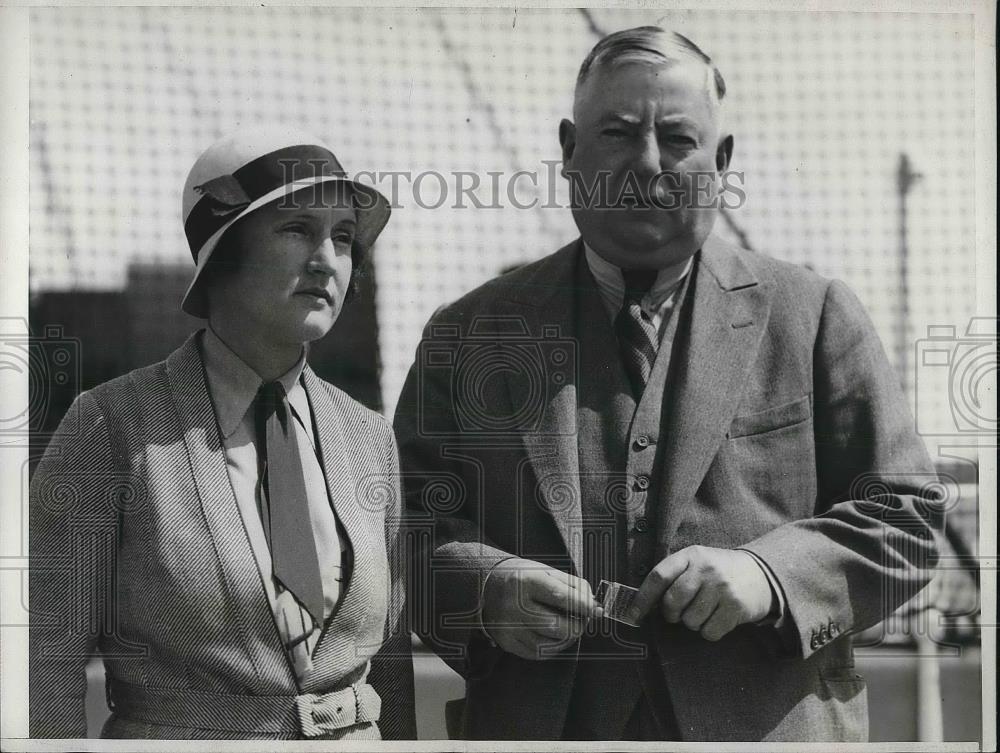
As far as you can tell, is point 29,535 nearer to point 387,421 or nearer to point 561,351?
point 387,421

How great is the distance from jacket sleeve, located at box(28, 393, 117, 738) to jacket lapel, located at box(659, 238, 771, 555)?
1240mm

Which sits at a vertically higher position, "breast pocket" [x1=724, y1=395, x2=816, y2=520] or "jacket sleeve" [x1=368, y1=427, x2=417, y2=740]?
"breast pocket" [x1=724, y1=395, x2=816, y2=520]

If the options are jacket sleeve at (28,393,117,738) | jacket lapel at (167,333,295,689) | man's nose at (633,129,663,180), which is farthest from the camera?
man's nose at (633,129,663,180)

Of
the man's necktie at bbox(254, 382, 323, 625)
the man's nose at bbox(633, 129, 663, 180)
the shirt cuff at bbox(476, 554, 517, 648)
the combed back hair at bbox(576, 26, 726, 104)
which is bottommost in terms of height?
the shirt cuff at bbox(476, 554, 517, 648)

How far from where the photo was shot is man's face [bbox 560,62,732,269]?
3.14 meters

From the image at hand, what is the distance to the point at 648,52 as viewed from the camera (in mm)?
3176

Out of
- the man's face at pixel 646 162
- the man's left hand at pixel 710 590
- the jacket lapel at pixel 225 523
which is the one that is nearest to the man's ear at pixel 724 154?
the man's face at pixel 646 162

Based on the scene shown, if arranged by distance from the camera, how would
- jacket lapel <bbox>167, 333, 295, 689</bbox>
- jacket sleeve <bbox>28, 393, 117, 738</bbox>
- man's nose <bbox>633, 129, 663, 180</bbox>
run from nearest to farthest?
jacket lapel <bbox>167, 333, 295, 689</bbox> < jacket sleeve <bbox>28, 393, 117, 738</bbox> < man's nose <bbox>633, 129, 663, 180</bbox>

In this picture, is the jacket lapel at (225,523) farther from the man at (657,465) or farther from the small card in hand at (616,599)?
the small card in hand at (616,599)

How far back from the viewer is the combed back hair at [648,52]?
3.18 metres

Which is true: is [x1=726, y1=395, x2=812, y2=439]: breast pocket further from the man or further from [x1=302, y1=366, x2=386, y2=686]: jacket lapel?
[x1=302, y1=366, x2=386, y2=686]: jacket lapel

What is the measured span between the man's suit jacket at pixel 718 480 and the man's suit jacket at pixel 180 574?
5.1 inches

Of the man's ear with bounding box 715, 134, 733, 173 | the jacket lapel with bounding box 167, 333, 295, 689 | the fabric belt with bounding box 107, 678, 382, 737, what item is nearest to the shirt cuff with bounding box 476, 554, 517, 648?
the fabric belt with bounding box 107, 678, 382, 737

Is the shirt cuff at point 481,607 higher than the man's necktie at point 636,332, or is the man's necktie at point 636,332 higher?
the man's necktie at point 636,332
